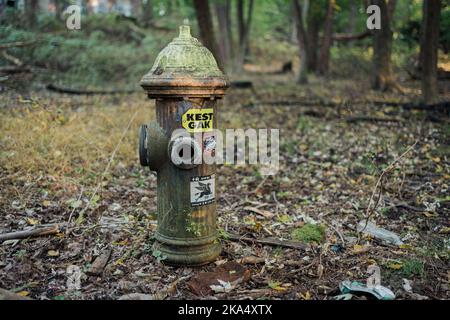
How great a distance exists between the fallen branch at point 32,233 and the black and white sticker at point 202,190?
1368mm

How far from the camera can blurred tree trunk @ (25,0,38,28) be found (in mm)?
12121

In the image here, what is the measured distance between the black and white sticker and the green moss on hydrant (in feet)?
3.31

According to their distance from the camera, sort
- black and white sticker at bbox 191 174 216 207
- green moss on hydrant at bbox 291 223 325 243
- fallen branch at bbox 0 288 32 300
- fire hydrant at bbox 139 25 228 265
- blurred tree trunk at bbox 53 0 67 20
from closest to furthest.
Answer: fallen branch at bbox 0 288 32 300 → fire hydrant at bbox 139 25 228 265 → black and white sticker at bbox 191 174 216 207 → green moss on hydrant at bbox 291 223 325 243 → blurred tree trunk at bbox 53 0 67 20

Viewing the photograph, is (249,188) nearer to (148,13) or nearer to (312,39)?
(312,39)

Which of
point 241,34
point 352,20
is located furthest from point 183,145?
point 352,20

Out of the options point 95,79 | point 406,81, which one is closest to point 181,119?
point 95,79

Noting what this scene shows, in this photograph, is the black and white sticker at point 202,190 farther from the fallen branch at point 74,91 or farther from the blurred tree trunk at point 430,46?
the fallen branch at point 74,91

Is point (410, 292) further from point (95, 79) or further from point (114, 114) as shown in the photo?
point (95, 79)

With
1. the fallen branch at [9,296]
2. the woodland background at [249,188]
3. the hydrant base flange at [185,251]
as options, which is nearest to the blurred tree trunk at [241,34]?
the woodland background at [249,188]

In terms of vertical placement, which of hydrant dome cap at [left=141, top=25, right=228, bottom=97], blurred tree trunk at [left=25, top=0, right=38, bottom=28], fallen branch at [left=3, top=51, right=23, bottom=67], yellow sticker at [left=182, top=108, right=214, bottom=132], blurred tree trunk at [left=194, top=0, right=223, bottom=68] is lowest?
yellow sticker at [left=182, top=108, right=214, bottom=132]

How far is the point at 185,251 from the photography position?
3.35 metres

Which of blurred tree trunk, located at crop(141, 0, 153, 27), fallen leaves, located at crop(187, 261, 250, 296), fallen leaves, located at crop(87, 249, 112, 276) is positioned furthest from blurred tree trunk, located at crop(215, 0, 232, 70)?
fallen leaves, located at crop(187, 261, 250, 296)

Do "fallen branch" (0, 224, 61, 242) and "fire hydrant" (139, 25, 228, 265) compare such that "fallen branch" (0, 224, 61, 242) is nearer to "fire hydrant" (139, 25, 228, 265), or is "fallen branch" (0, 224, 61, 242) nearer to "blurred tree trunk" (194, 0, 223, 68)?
"fire hydrant" (139, 25, 228, 265)
